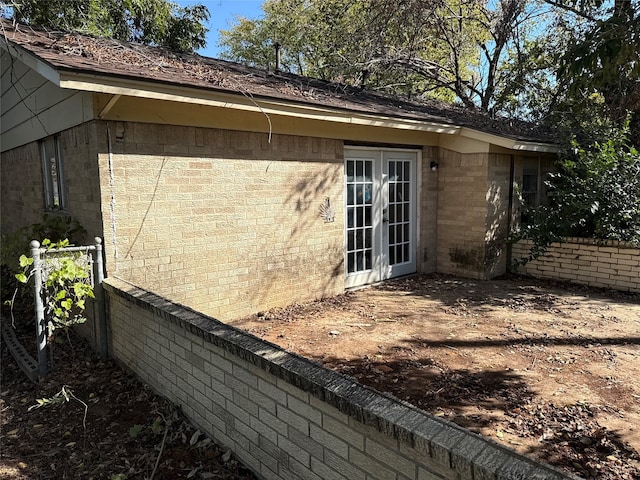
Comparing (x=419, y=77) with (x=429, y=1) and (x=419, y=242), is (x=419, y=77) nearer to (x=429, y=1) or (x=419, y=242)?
(x=429, y=1)

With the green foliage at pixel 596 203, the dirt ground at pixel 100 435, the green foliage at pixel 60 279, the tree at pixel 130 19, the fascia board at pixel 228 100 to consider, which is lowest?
the dirt ground at pixel 100 435

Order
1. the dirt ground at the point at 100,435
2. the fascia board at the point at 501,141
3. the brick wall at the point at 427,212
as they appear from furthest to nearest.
Result: the brick wall at the point at 427,212 < the fascia board at the point at 501,141 < the dirt ground at the point at 100,435

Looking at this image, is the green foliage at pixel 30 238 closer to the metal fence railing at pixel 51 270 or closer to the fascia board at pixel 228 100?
the metal fence railing at pixel 51 270

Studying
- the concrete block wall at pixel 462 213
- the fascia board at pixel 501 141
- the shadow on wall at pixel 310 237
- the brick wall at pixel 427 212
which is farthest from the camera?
the brick wall at pixel 427 212

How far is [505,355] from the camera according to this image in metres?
4.63

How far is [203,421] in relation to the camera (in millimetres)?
3283

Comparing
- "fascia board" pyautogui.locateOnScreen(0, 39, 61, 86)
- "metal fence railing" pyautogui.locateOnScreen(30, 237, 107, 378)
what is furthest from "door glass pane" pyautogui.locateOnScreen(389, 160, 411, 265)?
"fascia board" pyautogui.locateOnScreen(0, 39, 61, 86)

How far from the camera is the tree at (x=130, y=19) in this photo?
1062 cm

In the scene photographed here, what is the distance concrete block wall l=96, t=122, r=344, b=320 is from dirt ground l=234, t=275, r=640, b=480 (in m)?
0.48

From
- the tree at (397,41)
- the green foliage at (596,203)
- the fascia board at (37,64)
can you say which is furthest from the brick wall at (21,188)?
the green foliage at (596,203)

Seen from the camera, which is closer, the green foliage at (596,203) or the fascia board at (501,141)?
the green foliage at (596,203)

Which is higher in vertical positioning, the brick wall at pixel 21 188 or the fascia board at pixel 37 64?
the fascia board at pixel 37 64

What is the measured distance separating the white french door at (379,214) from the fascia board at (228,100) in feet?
2.42

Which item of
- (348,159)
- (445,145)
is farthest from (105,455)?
(445,145)
